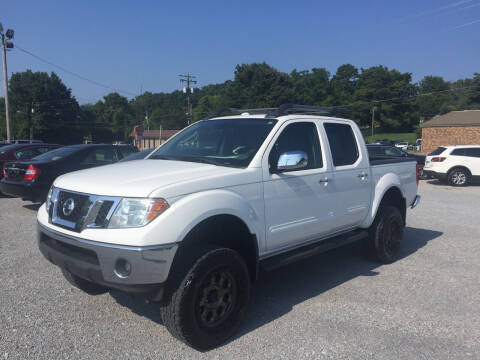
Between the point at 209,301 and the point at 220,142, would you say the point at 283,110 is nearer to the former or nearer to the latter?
the point at 220,142

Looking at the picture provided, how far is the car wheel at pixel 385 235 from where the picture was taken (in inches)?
223

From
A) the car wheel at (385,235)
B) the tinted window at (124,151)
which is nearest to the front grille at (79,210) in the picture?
the car wheel at (385,235)

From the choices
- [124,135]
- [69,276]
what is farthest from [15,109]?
[69,276]

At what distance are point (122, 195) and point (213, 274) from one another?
990 mm

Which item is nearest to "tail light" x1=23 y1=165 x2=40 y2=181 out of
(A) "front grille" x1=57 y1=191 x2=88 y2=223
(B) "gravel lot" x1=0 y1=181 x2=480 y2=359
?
(B) "gravel lot" x1=0 y1=181 x2=480 y2=359

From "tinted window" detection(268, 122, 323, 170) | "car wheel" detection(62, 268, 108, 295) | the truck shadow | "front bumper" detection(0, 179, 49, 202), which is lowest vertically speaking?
the truck shadow

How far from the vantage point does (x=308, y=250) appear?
4.45 metres

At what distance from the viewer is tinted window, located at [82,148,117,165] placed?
1007 cm

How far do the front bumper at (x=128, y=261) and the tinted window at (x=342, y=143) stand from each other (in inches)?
103

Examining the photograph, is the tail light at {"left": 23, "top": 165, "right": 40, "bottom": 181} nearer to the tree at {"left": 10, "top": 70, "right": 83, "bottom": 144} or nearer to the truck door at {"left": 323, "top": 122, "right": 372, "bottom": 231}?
the truck door at {"left": 323, "top": 122, "right": 372, "bottom": 231}

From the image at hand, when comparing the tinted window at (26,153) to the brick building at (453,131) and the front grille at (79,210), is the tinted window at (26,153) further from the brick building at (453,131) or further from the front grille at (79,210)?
the brick building at (453,131)

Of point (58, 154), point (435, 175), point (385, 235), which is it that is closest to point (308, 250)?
point (385, 235)

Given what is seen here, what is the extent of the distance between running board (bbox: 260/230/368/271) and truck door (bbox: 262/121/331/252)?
0.11 meters

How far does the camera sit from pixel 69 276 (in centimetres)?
430
